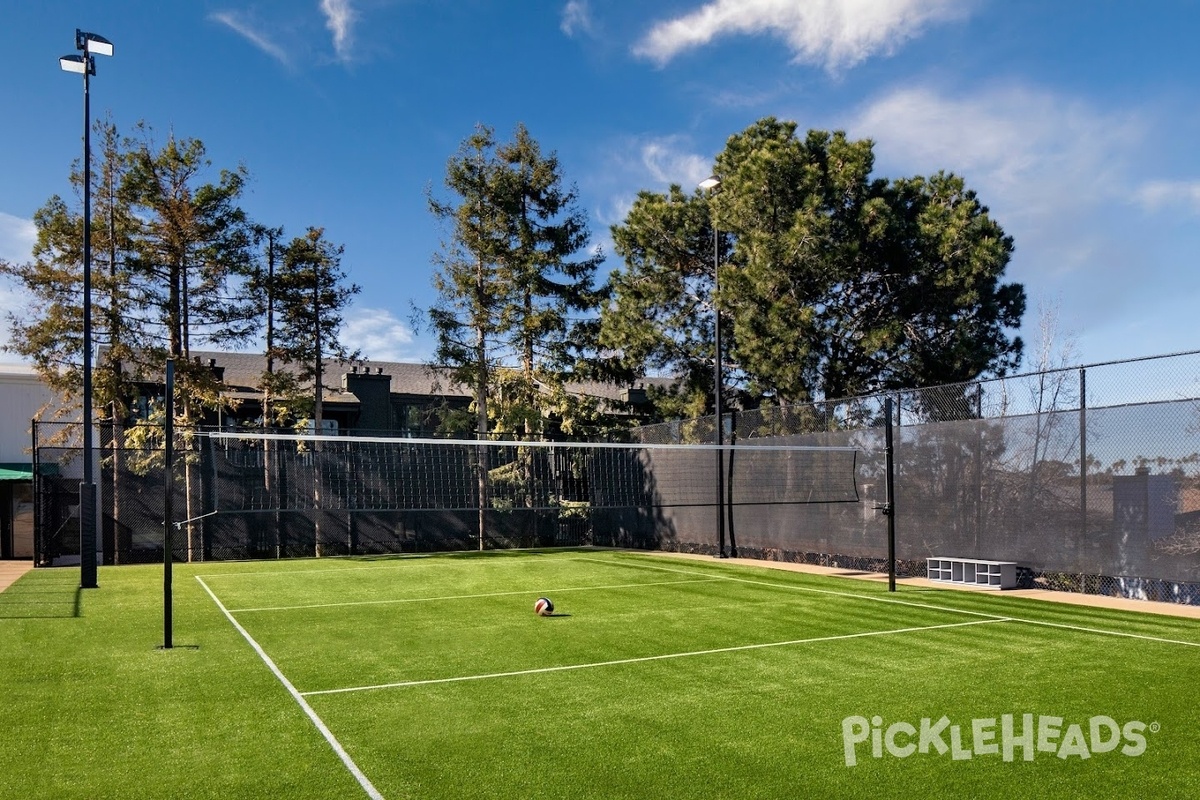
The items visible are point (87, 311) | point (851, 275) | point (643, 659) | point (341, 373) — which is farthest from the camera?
point (341, 373)

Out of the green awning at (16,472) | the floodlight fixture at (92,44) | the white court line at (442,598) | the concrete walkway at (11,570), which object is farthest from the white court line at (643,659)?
the green awning at (16,472)

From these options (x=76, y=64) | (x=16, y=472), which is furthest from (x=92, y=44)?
(x=16, y=472)

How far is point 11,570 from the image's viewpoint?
18359 millimetres

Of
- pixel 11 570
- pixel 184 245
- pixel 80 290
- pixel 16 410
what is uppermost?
pixel 184 245

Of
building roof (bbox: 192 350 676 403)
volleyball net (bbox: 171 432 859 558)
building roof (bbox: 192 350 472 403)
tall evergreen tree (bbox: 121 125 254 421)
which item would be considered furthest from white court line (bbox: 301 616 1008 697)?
building roof (bbox: 192 350 472 403)

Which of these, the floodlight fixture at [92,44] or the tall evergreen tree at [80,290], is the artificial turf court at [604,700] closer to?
the floodlight fixture at [92,44]

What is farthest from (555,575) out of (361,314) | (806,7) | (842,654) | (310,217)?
(310,217)

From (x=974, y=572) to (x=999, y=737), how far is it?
8.60 m

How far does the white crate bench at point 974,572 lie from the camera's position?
12.5 m

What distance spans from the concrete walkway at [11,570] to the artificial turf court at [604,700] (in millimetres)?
4708

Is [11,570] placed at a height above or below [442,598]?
below

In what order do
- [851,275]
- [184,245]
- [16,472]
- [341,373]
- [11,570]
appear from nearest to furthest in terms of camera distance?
1. [11,570]
2. [851,275]
3. [184,245]
4. [16,472]
5. [341,373]

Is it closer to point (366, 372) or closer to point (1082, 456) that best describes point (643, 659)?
point (1082, 456)

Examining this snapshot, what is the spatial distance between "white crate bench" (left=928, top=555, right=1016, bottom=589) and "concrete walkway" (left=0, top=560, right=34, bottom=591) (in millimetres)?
14981
